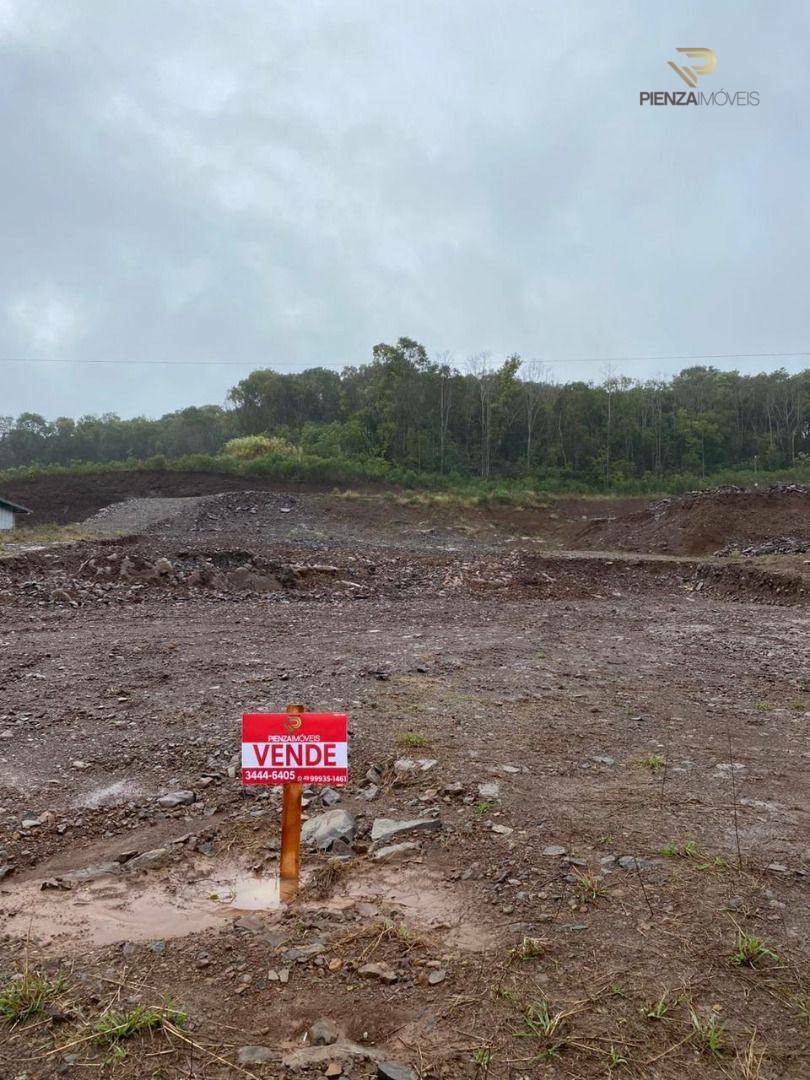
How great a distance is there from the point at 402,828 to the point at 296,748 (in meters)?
0.78

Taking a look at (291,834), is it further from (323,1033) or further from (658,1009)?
(658,1009)

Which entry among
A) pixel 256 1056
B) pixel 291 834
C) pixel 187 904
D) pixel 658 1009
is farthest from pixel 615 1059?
pixel 187 904

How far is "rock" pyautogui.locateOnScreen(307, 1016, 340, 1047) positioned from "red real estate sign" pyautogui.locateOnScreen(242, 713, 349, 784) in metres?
0.94

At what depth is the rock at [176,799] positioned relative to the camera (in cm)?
391

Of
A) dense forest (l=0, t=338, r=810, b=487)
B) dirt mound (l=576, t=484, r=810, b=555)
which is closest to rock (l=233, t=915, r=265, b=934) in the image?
dirt mound (l=576, t=484, r=810, b=555)

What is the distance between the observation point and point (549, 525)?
28.1 m

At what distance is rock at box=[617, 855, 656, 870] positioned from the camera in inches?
119

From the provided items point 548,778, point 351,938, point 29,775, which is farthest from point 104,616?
point 351,938

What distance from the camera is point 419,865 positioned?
3.20 meters

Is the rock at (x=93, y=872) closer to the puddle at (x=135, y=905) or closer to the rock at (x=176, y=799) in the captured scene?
the puddle at (x=135, y=905)

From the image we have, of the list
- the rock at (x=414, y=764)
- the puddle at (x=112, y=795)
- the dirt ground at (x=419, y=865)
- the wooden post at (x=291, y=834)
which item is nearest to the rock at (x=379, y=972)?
the dirt ground at (x=419, y=865)

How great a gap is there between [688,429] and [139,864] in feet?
161

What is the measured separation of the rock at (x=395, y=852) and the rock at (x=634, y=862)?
2.86 ft

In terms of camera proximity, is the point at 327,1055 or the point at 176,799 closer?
the point at 327,1055
